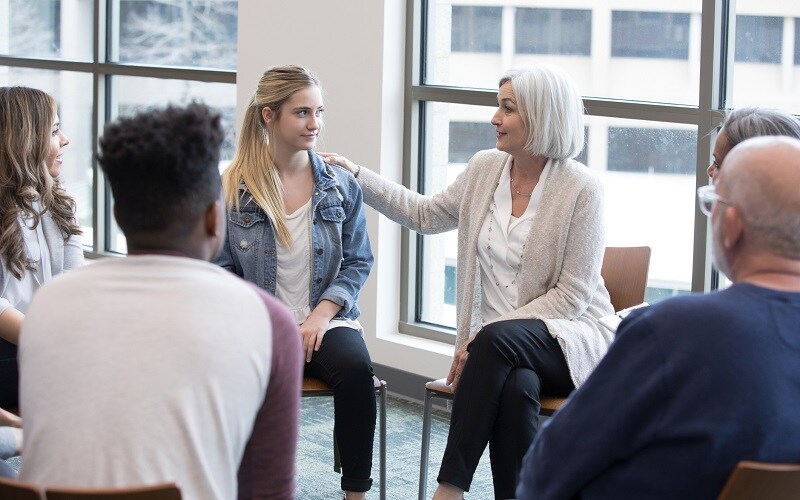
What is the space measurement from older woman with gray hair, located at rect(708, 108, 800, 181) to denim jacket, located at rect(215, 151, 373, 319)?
1.14m

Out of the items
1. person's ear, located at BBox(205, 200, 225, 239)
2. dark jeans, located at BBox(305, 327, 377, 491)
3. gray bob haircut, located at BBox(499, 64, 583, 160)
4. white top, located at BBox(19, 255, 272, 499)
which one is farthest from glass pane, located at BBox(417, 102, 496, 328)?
white top, located at BBox(19, 255, 272, 499)

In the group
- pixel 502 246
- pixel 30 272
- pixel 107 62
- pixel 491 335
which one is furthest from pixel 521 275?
pixel 107 62

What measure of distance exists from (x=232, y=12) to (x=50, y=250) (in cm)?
295

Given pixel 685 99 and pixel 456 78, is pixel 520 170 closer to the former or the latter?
pixel 685 99

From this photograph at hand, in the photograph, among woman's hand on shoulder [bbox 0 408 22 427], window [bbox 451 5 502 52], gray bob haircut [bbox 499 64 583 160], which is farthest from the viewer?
window [bbox 451 5 502 52]

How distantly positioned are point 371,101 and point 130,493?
11.1ft

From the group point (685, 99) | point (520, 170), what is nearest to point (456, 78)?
point (685, 99)

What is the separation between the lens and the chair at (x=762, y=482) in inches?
61.8

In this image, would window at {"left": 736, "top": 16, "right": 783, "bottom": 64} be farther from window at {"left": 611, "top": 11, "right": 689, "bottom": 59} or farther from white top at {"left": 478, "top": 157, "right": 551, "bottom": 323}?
white top at {"left": 478, "top": 157, "right": 551, "bottom": 323}

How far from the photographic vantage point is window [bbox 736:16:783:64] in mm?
3643

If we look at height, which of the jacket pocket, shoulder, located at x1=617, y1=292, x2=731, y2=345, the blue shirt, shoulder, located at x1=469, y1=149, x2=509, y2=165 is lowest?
the blue shirt

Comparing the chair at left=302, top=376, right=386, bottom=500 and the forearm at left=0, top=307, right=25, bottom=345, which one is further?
the chair at left=302, top=376, right=386, bottom=500

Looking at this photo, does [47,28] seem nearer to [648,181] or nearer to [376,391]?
[648,181]

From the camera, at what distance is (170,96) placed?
6090mm
